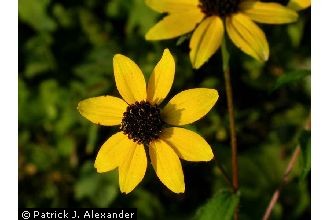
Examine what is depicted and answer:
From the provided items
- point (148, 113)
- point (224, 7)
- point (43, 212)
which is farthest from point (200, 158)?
point (43, 212)

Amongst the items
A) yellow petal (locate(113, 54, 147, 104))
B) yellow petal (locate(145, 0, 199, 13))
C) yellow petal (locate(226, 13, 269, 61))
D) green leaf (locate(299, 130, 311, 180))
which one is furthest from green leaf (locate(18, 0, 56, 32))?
green leaf (locate(299, 130, 311, 180))

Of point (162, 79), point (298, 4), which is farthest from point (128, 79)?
point (298, 4)

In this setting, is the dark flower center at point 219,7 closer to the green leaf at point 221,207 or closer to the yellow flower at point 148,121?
the yellow flower at point 148,121

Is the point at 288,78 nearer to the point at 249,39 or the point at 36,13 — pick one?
the point at 249,39

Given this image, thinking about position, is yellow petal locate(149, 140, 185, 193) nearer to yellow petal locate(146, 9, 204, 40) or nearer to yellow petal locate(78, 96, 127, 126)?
yellow petal locate(78, 96, 127, 126)

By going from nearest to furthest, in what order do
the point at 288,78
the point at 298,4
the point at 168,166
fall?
the point at 168,166 < the point at 288,78 < the point at 298,4

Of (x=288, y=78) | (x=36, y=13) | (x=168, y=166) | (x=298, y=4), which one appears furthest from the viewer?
(x=36, y=13)

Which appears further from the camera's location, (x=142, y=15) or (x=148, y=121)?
(x=142, y=15)

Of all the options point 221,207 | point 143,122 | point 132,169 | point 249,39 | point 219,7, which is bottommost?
point 221,207

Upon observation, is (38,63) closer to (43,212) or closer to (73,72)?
(73,72)
